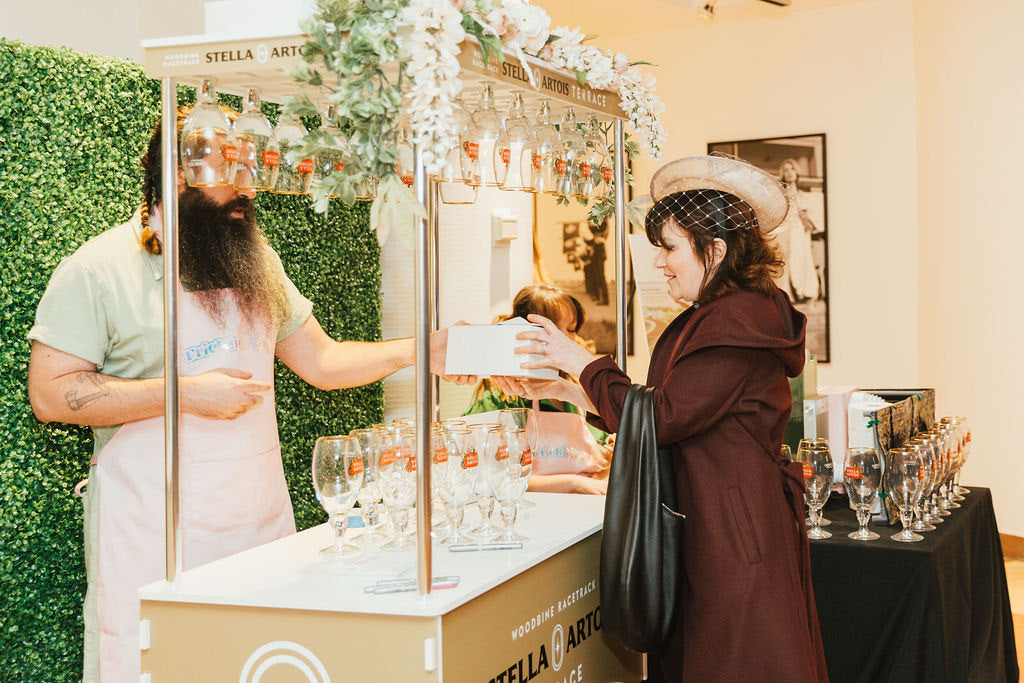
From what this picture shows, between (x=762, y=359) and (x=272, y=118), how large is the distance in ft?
7.56

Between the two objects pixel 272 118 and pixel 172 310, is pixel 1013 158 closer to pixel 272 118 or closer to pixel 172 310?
pixel 272 118

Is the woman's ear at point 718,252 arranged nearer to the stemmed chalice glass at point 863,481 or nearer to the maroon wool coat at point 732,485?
the maroon wool coat at point 732,485

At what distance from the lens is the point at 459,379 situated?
9.00ft

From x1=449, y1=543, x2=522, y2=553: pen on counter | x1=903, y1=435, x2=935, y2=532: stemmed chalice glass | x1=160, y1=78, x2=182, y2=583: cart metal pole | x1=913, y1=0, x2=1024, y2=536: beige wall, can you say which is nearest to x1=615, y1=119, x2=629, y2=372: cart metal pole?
x1=449, y1=543, x2=522, y2=553: pen on counter

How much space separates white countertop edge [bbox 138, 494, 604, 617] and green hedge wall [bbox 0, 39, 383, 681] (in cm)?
100

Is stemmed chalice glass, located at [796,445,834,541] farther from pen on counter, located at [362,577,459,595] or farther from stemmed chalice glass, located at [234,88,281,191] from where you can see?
stemmed chalice glass, located at [234,88,281,191]

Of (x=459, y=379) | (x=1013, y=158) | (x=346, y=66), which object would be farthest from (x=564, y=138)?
→ (x=1013, y=158)

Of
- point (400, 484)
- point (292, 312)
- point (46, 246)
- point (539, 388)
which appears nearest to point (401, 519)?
point (400, 484)

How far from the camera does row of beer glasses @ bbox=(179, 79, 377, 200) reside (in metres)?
1.96

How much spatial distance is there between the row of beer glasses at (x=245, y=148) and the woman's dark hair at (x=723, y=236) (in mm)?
760

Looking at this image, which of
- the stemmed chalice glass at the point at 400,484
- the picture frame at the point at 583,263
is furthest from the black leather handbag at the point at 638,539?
the picture frame at the point at 583,263

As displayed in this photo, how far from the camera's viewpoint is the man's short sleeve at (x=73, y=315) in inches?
96.5

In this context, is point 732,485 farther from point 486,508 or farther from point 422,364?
point 422,364

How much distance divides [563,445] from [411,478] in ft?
5.29
